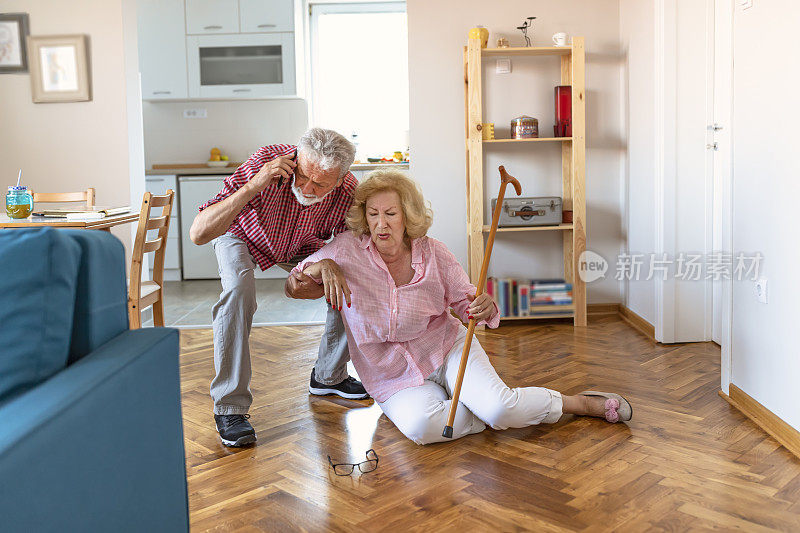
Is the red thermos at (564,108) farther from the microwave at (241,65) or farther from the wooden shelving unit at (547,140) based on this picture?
the microwave at (241,65)

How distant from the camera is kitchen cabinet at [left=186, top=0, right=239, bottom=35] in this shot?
6387 millimetres

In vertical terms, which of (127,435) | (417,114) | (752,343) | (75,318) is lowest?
(752,343)

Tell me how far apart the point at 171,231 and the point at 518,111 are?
3430 mm

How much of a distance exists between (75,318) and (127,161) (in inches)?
152

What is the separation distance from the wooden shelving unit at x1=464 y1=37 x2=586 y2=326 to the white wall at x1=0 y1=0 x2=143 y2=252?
2.24 metres

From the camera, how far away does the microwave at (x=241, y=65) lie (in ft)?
21.0

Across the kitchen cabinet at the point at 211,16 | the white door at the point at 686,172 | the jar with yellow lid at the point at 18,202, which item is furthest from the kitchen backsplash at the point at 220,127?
the white door at the point at 686,172

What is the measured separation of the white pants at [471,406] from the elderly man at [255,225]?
0.49 m

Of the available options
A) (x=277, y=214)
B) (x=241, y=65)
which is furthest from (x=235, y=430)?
(x=241, y=65)

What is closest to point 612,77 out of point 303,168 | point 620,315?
point 620,315

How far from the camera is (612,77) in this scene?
182 inches

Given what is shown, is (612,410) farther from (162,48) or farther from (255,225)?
(162,48)

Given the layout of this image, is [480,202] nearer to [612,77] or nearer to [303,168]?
[612,77]

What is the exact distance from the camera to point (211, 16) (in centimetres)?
642
